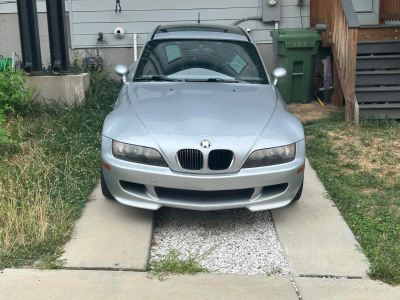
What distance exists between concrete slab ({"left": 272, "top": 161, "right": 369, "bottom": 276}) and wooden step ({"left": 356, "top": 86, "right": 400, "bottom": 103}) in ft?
11.1

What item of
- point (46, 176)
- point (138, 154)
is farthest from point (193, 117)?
point (46, 176)

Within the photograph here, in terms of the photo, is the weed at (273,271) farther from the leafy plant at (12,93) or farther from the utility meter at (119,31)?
the utility meter at (119,31)

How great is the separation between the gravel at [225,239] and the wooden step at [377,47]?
17.7ft

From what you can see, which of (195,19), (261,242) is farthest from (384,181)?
(195,19)

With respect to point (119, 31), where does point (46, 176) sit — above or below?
below

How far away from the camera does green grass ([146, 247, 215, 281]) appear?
359 cm

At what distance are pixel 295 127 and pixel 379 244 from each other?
1.19 metres

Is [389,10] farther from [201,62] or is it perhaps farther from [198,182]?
[198,182]

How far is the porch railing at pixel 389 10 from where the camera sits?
9477mm

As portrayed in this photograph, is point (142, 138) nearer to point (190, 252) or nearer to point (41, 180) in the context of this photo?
point (190, 252)

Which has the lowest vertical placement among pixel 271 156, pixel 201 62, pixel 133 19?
pixel 271 156

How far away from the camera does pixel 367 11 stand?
10.2 m

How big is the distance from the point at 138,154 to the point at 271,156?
107cm


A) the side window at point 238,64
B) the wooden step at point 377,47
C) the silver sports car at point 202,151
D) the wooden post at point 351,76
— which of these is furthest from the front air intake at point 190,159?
the wooden step at point 377,47
